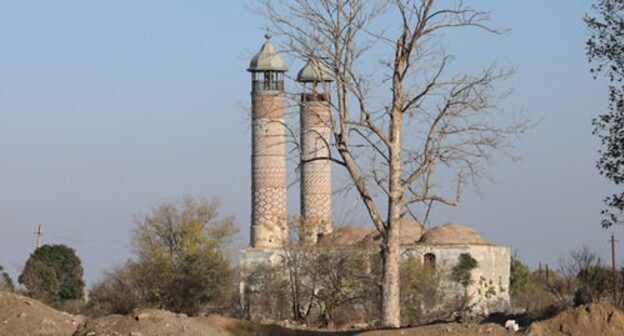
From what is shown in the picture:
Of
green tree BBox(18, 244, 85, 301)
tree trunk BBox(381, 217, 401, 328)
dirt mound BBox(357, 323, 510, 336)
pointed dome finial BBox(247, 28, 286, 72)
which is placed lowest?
dirt mound BBox(357, 323, 510, 336)

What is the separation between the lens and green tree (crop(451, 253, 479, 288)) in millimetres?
45938

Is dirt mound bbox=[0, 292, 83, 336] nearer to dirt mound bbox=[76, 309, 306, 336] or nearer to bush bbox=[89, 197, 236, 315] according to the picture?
dirt mound bbox=[76, 309, 306, 336]

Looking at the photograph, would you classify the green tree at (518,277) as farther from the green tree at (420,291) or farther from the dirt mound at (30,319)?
the dirt mound at (30,319)

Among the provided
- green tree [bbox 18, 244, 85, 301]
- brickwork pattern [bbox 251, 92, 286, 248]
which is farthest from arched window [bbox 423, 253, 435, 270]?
green tree [bbox 18, 244, 85, 301]

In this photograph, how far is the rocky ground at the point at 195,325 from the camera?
14070mm

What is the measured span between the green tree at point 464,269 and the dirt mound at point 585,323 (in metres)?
31.6

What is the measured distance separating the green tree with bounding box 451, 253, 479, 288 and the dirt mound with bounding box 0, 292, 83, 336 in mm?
30708

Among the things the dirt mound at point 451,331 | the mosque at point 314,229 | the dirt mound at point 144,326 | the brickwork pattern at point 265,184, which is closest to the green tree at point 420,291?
the mosque at point 314,229

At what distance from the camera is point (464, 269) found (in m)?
46.2

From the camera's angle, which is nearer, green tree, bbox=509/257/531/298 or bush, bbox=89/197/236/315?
bush, bbox=89/197/236/315

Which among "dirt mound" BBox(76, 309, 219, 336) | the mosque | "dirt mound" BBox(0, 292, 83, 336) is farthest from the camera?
the mosque

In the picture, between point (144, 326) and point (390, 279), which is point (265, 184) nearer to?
point (390, 279)

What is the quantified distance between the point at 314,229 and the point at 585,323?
28.2 m

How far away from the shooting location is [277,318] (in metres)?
37.5
